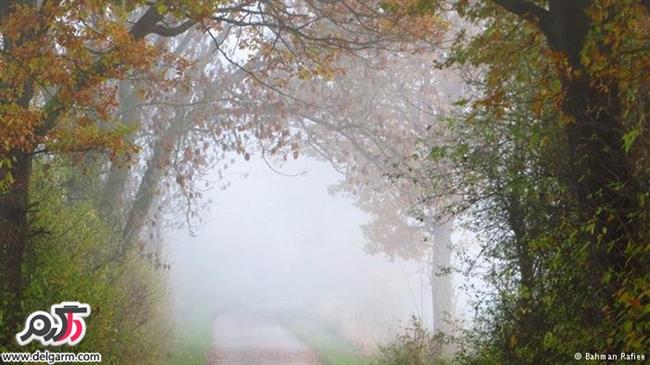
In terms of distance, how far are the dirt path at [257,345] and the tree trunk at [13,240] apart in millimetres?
10422

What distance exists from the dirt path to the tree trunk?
10422mm

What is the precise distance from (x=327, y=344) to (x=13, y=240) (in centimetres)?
A: 1836

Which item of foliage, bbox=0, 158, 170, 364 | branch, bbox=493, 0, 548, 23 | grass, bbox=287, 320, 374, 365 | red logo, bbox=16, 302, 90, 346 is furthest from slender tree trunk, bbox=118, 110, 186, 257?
branch, bbox=493, 0, 548, 23

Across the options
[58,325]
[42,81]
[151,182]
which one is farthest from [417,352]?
[42,81]

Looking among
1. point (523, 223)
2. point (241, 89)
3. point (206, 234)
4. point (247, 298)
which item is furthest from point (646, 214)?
point (206, 234)

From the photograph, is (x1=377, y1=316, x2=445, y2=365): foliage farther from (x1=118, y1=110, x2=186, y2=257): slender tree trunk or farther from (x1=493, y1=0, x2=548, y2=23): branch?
(x1=493, y1=0, x2=548, y2=23): branch

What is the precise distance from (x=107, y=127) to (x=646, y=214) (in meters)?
14.1

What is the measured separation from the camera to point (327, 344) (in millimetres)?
25844

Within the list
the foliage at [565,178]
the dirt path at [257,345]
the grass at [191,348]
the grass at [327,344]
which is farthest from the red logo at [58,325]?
the dirt path at [257,345]

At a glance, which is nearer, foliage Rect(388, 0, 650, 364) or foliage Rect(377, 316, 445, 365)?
foliage Rect(388, 0, 650, 364)

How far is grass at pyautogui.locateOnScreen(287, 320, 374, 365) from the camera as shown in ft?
64.6

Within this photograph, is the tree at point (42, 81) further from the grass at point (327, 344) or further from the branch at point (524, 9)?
the grass at point (327, 344)

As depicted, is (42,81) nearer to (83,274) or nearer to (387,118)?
(83,274)

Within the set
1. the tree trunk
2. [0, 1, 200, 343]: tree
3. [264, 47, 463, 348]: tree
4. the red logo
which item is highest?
[264, 47, 463, 348]: tree
